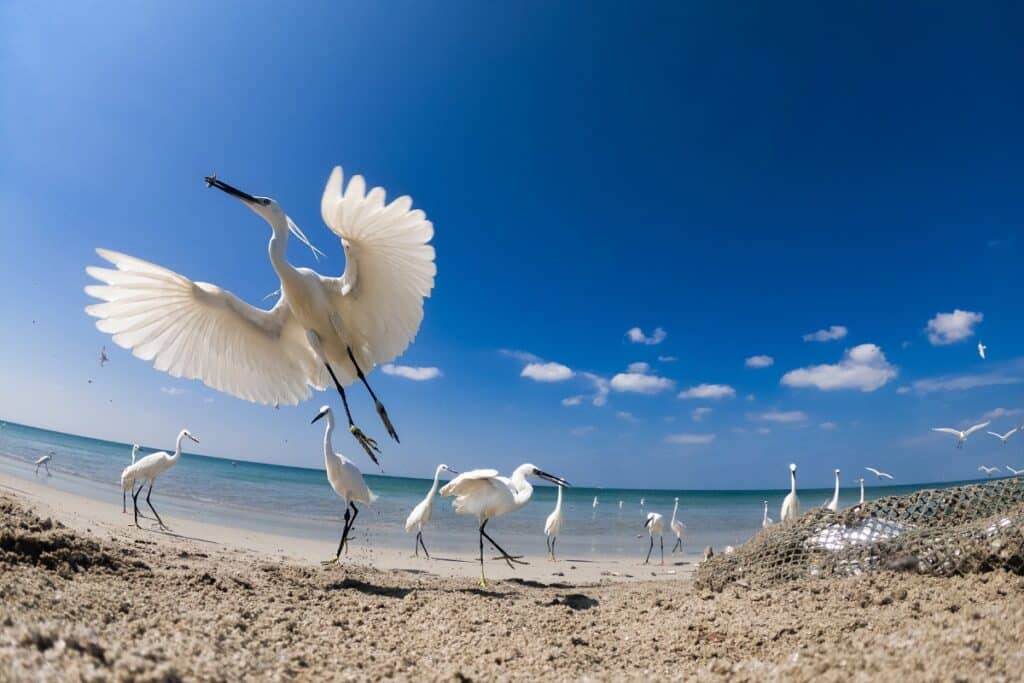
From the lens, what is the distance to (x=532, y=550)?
13.3 m

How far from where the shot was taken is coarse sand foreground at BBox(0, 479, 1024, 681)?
6.54ft

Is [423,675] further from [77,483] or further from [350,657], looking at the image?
[77,483]

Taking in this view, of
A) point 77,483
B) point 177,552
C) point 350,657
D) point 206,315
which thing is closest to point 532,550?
point 177,552

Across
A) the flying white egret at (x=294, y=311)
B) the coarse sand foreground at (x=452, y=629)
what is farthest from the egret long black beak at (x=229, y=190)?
the coarse sand foreground at (x=452, y=629)

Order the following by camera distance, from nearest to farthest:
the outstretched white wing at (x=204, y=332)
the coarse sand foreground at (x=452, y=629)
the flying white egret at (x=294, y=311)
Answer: the coarse sand foreground at (x=452, y=629), the flying white egret at (x=294, y=311), the outstretched white wing at (x=204, y=332)

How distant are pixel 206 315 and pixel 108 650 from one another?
3839 mm

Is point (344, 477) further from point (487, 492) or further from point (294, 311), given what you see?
point (294, 311)

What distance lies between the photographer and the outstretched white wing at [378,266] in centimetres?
410

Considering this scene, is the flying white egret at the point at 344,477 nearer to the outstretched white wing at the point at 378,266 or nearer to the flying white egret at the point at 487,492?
the flying white egret at the point at 487,492

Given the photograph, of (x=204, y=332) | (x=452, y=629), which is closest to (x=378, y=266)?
(x=204, y=332)

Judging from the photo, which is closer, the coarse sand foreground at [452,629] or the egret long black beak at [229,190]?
the coarse sand foreground at [452,629]

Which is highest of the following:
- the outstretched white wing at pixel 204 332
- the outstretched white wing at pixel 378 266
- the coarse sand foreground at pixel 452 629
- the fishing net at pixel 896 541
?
the outstretched white wing at pixel 378 266

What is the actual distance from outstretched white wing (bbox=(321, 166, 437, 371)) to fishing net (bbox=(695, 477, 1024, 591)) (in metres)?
3.71

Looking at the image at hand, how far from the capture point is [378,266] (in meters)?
4.81
